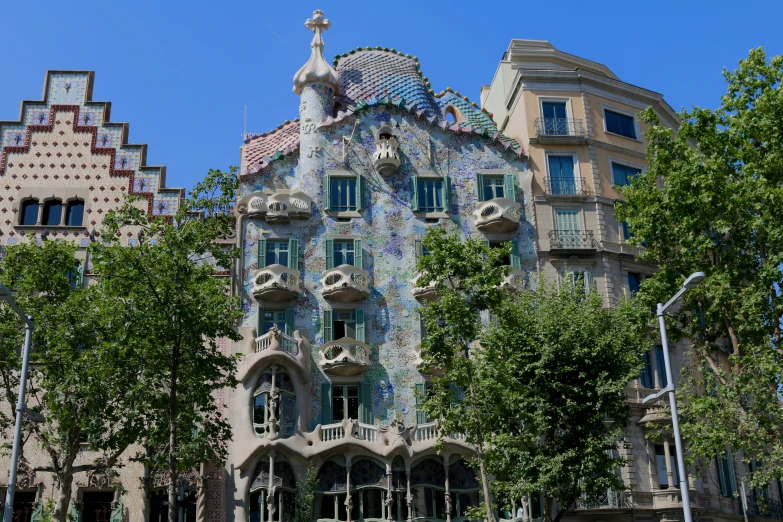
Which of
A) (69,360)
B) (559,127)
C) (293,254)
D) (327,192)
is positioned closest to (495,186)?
(559,127)

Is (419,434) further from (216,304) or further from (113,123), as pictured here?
(113,123)

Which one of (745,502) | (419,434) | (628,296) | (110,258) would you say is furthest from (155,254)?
(745,502)

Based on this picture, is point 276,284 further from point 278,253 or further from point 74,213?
point 74,213

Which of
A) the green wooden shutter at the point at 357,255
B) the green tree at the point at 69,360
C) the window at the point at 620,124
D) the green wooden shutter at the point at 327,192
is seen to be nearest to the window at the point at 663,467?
the green wooden shutter at the point at 357,255

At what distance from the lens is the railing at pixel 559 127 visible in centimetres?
3991

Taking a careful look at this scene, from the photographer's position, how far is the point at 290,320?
35.9 m

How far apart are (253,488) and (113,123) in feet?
51.3

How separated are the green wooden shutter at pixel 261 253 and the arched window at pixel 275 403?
4.46 meters

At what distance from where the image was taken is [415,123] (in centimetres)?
3988

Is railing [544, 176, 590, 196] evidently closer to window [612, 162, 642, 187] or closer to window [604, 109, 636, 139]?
window [612, 162, 642, 187]

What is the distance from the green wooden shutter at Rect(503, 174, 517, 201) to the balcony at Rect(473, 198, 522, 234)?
0.68 meters

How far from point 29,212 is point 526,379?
2009cm

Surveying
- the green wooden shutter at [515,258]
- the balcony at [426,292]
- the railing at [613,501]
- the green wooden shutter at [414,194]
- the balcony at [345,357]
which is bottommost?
the railing at [613,501]

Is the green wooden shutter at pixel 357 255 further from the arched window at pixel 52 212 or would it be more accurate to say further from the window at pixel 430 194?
the arched window at pixel 52 212
